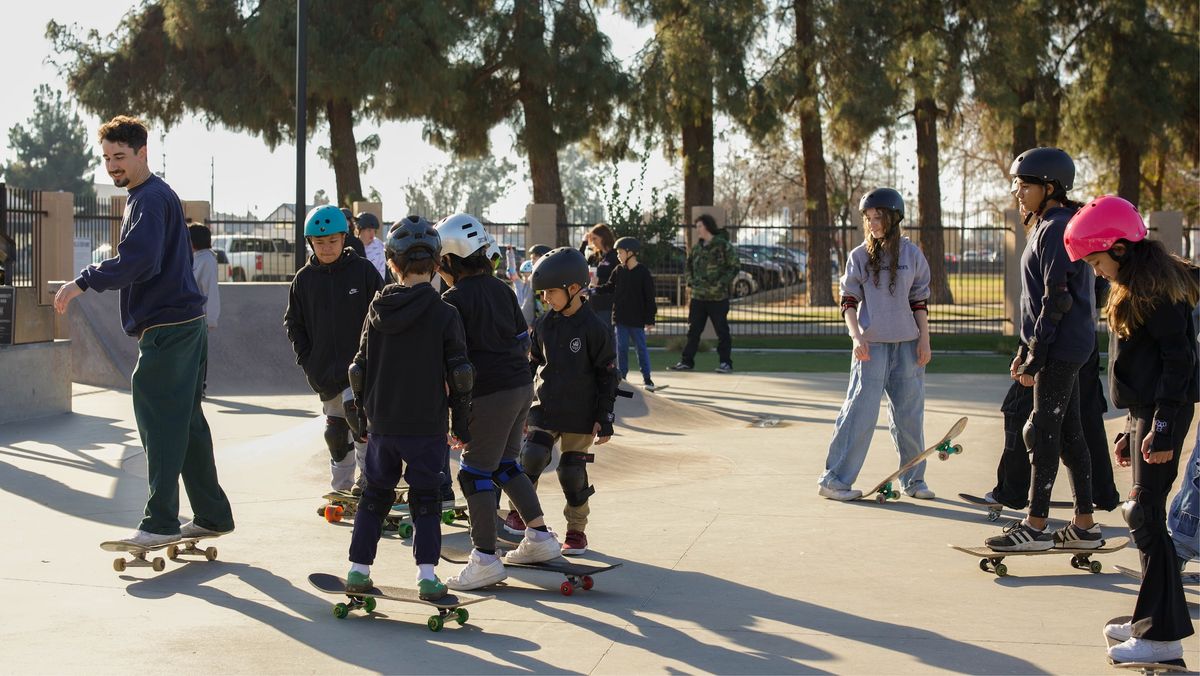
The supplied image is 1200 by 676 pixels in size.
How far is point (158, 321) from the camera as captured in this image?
21.0 ft

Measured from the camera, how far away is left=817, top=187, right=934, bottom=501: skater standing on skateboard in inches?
321

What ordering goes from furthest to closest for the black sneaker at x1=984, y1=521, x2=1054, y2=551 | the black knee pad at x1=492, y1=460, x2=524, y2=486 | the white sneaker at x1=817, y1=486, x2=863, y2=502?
1. the white sneaker at x1=817, y1=486, x2=863, y2=502
2. the black sneaker at x1=984, y1=521, x2=1054, y2=551
3. the black knee pad at x1=492, y1=460, x2=524, y2=486

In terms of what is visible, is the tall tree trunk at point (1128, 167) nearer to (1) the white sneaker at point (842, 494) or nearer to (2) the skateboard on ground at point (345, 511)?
(1) the white sneaker at point (842, 494)

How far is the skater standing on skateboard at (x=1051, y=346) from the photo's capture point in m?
6.36

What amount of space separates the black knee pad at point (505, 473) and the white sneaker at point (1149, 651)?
8.87ft

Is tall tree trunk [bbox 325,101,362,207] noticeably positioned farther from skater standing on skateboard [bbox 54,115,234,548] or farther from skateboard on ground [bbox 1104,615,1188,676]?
skateboard on ground [bbox 1104,615,1188,676]

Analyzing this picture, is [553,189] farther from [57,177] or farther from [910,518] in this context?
[57,177]

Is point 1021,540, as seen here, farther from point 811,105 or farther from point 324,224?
point 811,105

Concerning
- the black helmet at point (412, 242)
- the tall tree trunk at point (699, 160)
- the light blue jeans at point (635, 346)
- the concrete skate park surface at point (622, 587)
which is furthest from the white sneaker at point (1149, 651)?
the tall tree trunk at point (699, 160)

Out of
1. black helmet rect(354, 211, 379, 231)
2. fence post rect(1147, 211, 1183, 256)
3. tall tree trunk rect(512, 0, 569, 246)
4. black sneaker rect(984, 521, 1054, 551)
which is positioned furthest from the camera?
tall tree trunk rect(512, 0, 569, 246)

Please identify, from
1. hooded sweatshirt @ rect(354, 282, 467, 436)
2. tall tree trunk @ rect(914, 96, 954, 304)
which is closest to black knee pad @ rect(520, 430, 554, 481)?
hooded sweatshirt @ rect(354, 282, 467, 436)

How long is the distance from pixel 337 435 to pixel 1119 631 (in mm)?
4332

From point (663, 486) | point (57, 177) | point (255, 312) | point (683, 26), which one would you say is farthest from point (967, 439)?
point (57, 177)

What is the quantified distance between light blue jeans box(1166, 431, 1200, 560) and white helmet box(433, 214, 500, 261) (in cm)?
315
